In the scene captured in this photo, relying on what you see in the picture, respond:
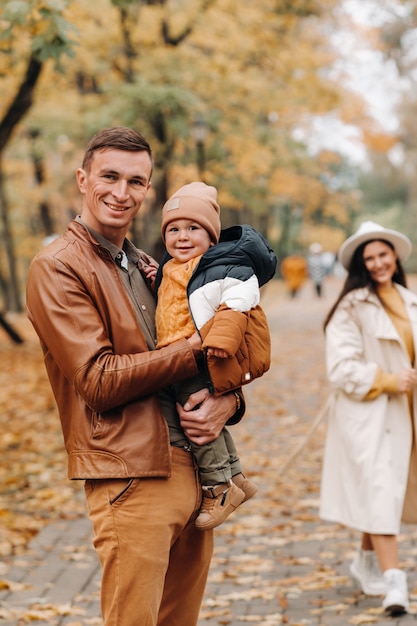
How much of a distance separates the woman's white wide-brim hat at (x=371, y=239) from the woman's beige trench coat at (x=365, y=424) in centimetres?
24

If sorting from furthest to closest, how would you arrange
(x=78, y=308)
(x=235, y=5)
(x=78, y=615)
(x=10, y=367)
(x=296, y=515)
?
(x=235, y=5)
(x=10, y=367)
(x=296, y=515)
(x=78, y=615)
(x=78, y=308)

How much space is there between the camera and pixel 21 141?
3041cm

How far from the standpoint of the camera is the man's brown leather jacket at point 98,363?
10.2 ft

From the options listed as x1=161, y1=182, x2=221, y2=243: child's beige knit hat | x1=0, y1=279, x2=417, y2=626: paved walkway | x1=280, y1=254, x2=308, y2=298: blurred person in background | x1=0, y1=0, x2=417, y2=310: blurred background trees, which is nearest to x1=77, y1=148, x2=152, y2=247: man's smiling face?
x1=161, y1=182, x2=221, y2=243: child's beige knit hat

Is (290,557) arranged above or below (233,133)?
below

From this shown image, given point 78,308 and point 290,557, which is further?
point 290,557

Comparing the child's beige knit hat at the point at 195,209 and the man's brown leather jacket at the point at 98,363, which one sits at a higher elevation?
the child's beige knit hat at the point at 195,209

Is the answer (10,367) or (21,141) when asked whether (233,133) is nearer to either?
(10,367)

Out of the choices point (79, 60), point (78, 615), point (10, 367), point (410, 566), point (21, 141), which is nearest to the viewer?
point (78, 615)

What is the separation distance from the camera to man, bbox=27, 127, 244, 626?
3.14 m

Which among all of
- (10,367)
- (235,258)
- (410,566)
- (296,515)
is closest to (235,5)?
(10,367)

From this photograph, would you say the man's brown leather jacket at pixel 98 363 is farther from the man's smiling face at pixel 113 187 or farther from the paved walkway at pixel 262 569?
the paved walkway at pixel 262 569

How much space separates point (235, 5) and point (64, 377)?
54.1 feet

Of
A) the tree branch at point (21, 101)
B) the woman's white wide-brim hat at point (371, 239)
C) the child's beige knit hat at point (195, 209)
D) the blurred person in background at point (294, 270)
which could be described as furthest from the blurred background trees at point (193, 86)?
the child's beige knit hat at point (195, 209)
